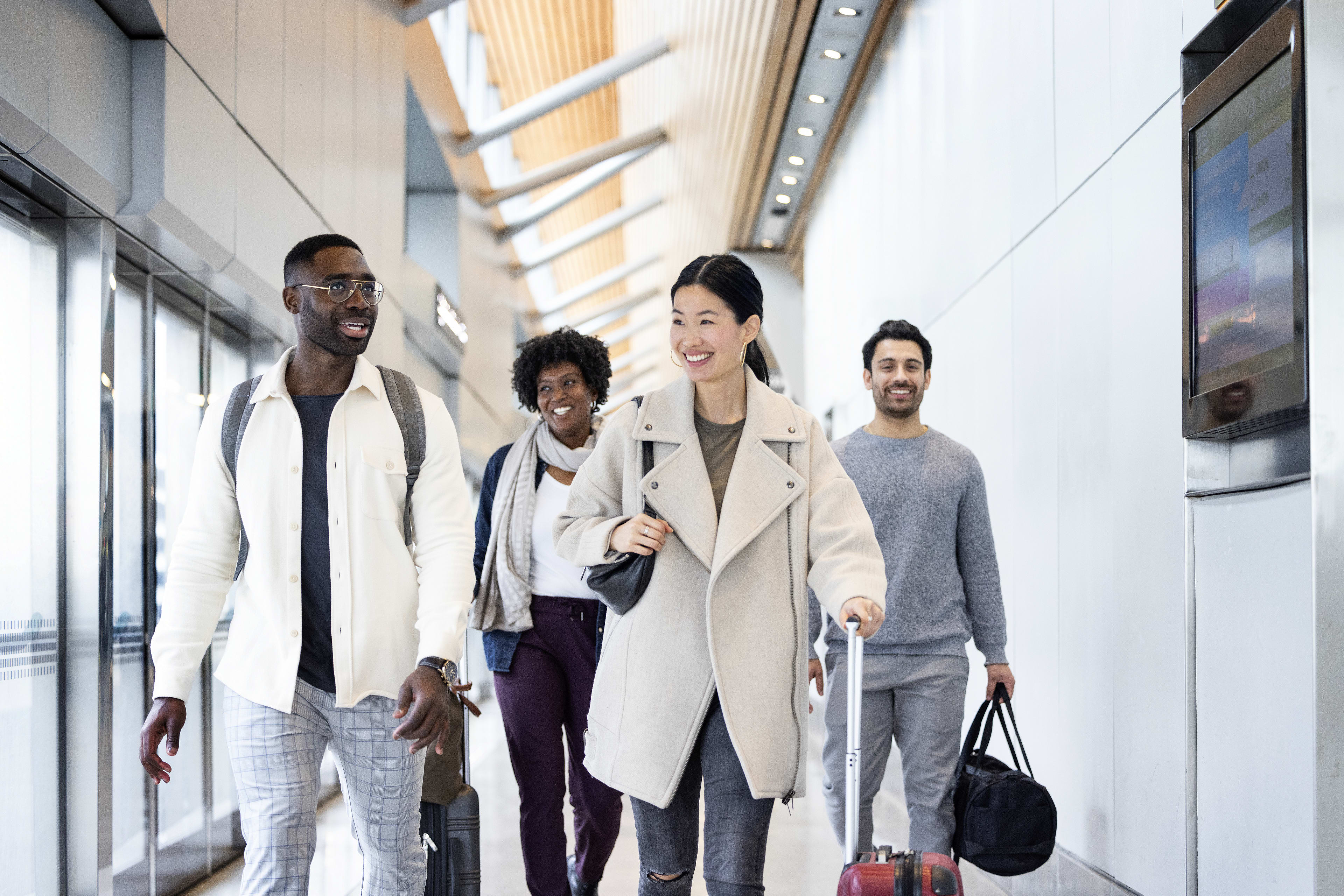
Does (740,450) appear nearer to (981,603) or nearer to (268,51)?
(981,603)

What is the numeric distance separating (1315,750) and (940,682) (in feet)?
4.69

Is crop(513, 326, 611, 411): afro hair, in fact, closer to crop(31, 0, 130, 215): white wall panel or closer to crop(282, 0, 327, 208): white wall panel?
crop(31, 0, 130, 215): white wall panel

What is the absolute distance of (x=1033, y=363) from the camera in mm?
4203

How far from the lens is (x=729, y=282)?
2438 mm

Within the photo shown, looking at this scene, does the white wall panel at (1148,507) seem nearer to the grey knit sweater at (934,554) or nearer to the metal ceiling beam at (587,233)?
the grey knit sweater at (934,554)

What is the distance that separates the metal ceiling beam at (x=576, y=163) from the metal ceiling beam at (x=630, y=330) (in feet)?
34.1

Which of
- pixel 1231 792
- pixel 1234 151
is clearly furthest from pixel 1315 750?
pixel 1234 151

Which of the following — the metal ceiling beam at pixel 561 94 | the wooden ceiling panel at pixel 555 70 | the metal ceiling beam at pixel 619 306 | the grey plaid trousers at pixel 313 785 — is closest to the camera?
the grey plaid trousers at pixel 313 785

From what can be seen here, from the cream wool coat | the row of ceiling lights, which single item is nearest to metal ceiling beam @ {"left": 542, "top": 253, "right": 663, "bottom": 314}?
the row of ceiling lights

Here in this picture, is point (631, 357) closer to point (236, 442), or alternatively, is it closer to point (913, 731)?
point (913, 731)

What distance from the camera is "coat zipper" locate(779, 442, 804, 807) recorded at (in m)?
2.32

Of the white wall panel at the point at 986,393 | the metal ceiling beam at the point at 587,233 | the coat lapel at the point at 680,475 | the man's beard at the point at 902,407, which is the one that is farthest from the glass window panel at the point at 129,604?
the metal ceiling beam at the point at 587,233

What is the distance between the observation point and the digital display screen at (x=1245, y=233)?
219cm

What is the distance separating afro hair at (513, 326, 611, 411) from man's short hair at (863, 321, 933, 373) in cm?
87
